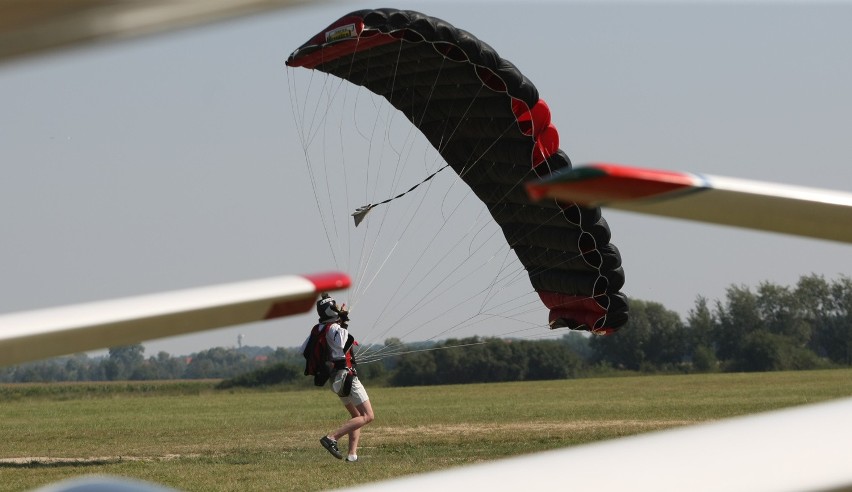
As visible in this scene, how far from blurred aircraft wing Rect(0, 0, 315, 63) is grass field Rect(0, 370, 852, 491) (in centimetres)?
795

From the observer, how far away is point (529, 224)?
1368 centimetres

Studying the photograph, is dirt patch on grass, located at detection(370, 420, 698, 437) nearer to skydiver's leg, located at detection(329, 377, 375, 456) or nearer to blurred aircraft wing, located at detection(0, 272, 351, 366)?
skydiver's leg, located at detection(329, 377, 375, 456)

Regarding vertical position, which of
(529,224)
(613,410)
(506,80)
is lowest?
(613,410)

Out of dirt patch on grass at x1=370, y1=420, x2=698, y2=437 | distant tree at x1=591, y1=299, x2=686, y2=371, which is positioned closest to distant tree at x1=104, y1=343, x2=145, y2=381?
distant tree at x1=591, y1=299, x2=686, y2=371

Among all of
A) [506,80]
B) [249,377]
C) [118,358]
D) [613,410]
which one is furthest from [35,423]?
[118,358]

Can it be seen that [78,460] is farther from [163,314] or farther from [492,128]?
[163,314]

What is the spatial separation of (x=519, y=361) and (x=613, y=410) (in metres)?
35.4

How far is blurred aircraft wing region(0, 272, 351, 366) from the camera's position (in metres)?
2.43

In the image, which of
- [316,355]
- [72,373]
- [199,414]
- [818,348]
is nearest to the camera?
[316,355]

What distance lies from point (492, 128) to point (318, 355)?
3.06 m

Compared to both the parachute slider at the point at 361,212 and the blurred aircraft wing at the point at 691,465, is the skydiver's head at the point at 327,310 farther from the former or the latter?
the blurred aircraft wing at the point at 691,465

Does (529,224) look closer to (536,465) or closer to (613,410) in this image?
(613,410)

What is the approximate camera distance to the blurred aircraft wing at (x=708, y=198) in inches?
70.8

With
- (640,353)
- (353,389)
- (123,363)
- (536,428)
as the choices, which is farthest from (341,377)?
(123,363)
